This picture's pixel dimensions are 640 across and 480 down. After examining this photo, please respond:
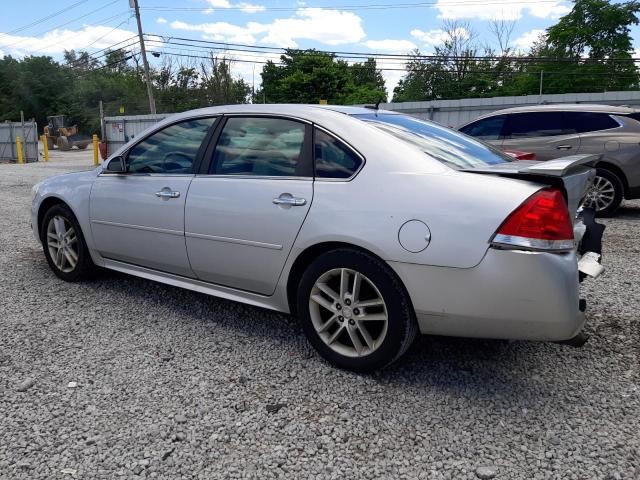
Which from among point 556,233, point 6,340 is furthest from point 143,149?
point 556,233

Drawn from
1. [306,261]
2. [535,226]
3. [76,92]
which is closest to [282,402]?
[306,261]

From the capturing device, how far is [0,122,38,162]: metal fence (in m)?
25.5

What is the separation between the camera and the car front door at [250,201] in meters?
3.00

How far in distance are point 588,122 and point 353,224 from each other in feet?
21.2

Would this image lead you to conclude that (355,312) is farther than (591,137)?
No

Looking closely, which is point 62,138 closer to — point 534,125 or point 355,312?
point 534,125

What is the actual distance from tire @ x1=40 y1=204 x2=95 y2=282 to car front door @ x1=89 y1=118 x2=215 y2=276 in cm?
28

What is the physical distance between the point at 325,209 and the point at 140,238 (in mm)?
1634

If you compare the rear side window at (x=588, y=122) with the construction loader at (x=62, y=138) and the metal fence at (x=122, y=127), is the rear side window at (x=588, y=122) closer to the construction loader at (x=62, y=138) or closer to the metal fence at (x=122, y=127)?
the metal fence at (x=122, y=127)

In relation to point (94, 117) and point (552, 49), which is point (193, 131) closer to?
point (552, 49)

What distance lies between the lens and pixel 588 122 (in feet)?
25.2

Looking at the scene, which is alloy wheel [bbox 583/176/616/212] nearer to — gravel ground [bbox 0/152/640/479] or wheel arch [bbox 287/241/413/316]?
gravel ground [bbox 0/152/640/479]

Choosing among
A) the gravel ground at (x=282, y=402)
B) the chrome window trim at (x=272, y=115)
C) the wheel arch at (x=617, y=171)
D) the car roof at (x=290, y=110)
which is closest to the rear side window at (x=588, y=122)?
the wheel arch at (x=617, y=171)

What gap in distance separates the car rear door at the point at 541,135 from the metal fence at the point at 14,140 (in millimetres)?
24062
